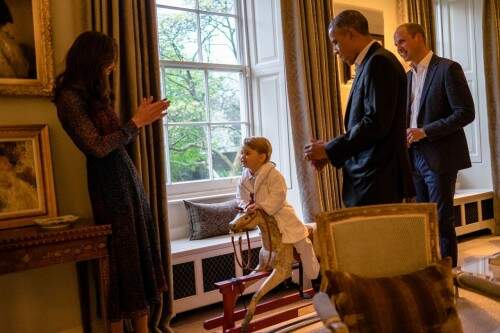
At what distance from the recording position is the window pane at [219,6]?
12.3 ft

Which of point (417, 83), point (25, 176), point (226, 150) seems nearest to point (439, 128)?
point (417, 83)

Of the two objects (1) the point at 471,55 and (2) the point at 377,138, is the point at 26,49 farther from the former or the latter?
(1) the point at 471,55

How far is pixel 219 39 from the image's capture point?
3.83m

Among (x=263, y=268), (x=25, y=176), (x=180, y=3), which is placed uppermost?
(x=180, y=3)

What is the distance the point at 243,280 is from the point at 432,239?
3.53ft

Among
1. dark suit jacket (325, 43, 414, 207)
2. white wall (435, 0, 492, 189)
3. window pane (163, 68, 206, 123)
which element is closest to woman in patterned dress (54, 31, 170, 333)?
dark suit jacket (325, 43, 414, 207)

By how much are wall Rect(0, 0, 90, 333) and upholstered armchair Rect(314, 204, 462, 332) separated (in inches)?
62.6

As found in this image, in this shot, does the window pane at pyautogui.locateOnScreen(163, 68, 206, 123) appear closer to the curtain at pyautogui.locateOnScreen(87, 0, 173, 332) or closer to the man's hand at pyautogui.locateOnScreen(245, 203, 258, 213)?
the curtain at pyautogui.locateOnScreen(87, 0, 173, 332)

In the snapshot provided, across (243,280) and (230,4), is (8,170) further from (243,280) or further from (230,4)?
(230,4)

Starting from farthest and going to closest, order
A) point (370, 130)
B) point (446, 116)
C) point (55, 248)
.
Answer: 1. point (446, 116)
2. point (55, 248)
3. point (370, 130)

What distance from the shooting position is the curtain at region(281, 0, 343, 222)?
11.8 ft

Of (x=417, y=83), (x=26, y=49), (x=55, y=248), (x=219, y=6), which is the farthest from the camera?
(x=219, y=6)

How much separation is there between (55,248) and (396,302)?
4.56ft

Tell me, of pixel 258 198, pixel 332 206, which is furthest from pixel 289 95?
pixel 258 198
